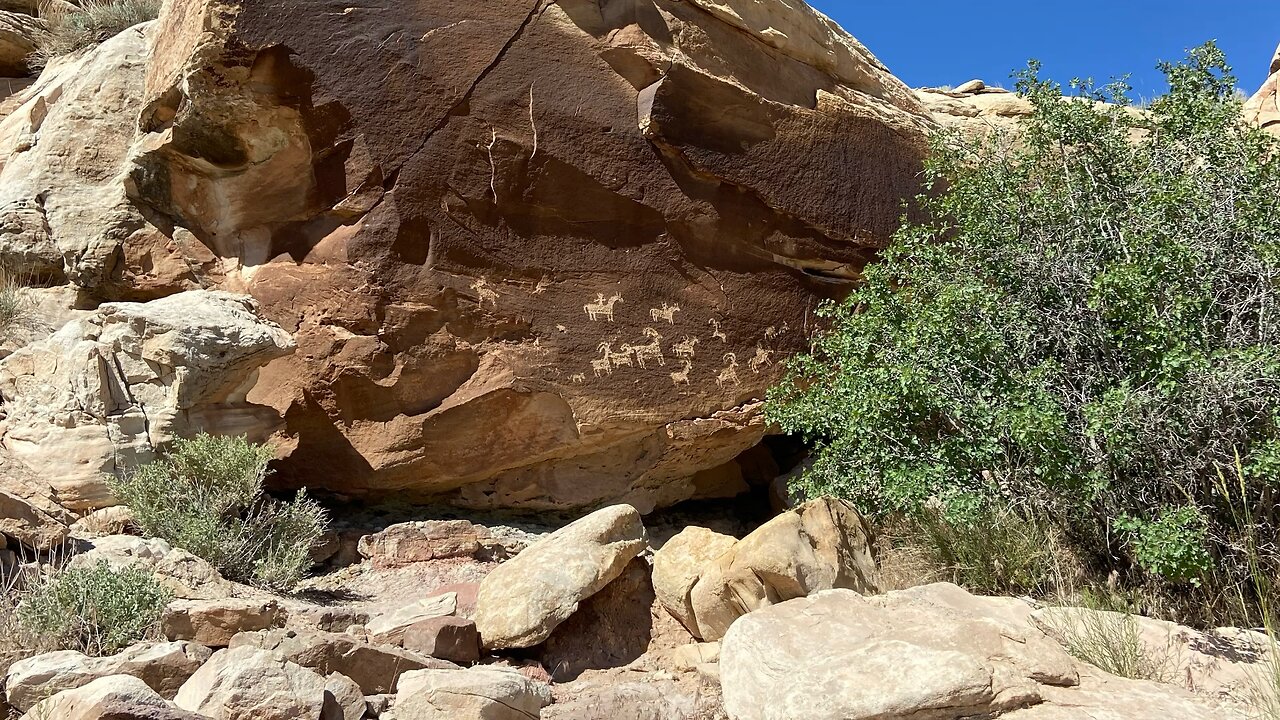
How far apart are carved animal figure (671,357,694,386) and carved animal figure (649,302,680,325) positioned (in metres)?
0.29

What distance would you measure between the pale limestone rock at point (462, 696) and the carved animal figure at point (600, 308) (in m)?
3.05

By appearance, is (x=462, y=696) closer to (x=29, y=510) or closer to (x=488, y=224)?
(x=29, y=510)

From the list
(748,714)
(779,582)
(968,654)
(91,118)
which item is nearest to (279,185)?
(91,118)

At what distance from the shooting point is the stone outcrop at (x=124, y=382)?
5.58 m

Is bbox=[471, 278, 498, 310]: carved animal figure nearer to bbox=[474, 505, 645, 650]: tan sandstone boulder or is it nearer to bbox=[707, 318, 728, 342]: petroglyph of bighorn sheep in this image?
bbox=[707, 318, 728, 342]: petroglyph of bighorn sheep

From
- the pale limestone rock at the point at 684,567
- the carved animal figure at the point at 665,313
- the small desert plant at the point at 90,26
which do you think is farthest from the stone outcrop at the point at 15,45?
the pale limestone rock at the point at 684,567

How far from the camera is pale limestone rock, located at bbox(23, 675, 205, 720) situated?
112 inches

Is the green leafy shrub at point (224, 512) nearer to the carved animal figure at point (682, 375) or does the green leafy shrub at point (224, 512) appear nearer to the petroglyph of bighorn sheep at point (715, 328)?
the carved animal figure at point (682, 375)

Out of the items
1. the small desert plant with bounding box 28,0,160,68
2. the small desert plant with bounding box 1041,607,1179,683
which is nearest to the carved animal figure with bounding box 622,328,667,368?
the small desert plant with bounding box 1041,607,1179,683

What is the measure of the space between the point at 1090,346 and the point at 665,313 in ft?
8.72

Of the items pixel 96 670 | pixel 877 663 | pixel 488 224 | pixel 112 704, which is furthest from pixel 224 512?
pixel 877 663

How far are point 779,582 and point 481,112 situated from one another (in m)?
3.39

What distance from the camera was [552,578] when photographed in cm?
491

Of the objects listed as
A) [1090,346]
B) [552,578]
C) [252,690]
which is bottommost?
[552,578]
